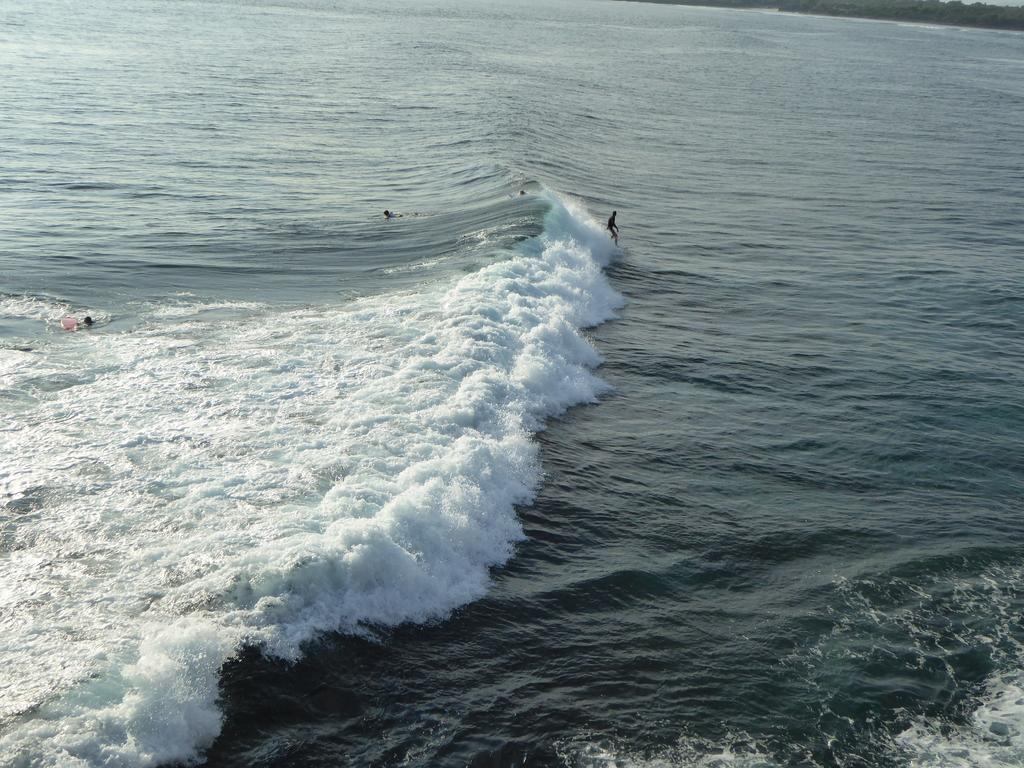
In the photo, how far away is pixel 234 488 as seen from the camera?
48.4ft

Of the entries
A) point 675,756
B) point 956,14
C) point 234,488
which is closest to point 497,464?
point 234,488

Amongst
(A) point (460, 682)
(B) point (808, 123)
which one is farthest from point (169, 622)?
(B) point (808, 123)

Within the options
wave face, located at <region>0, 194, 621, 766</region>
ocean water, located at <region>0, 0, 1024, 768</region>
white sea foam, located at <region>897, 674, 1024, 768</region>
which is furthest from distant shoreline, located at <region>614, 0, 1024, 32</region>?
white sea foam, located at <region>897, 674, 1024, 768</region>

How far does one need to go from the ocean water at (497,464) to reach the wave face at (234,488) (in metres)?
0.07

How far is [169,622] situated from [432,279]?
649 inches

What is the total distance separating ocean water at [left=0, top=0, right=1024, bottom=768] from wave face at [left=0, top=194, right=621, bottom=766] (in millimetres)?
66

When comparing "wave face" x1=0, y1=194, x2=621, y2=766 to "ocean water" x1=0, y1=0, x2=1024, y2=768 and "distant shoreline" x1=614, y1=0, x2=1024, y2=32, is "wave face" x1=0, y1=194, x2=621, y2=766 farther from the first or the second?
"distant shoreline" x1=614, y1=0, x2=1024, y2=32

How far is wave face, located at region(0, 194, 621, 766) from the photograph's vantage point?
34.9 ft

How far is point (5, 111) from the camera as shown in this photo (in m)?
46.3

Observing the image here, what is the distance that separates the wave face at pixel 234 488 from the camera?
34.9 feet

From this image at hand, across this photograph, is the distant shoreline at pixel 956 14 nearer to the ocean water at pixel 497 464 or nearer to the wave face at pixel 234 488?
the ocean water at pixel 497 464

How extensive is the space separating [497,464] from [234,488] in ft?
→ 15.1

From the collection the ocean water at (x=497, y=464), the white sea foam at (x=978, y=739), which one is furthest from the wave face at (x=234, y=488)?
the white sea foam at (x=978, y=739)

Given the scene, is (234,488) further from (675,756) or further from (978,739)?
(978,739)
